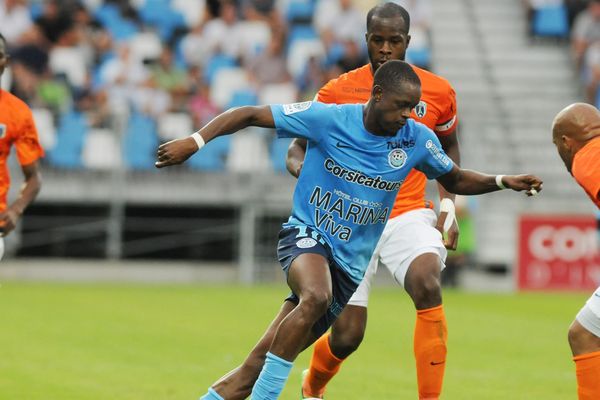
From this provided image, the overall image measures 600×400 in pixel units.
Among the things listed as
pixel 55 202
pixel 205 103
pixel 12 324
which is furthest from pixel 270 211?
pixel 12 324

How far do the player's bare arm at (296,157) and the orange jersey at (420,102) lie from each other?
1.33 feet

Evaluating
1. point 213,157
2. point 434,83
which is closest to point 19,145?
point 434,83

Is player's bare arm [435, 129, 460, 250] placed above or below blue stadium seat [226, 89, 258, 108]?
above

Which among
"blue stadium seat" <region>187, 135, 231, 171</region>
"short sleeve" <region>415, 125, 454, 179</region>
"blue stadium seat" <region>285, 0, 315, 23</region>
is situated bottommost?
"blue stadium seat" <region>187, 135, 231, 171</region>

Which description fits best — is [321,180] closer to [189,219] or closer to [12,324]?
[12,324]

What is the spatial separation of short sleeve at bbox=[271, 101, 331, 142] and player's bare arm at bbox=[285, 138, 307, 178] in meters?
0.51

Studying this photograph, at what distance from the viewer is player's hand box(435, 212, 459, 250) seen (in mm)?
8867

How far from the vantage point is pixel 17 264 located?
22.5m

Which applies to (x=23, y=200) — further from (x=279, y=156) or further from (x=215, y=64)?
(x=215, y=64)

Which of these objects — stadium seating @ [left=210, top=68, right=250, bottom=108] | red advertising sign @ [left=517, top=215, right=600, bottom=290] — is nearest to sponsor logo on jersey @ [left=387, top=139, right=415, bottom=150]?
red advertising sign @ [left=517, top=215, right=600, bottom=290]

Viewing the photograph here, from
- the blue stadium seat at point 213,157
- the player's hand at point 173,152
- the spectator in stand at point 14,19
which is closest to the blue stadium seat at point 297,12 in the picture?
the blue stadium seat at point 213,157

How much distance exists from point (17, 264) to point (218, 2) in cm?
733

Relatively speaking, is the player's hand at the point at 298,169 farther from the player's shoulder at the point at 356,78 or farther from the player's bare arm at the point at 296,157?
the player's shoulder at the point at 356,78

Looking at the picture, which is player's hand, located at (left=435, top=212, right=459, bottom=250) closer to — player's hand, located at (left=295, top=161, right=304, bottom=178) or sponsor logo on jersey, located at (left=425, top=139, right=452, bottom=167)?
sponsor logo on jersey, located at (left=425, top=139, right=452, bottom=167)
